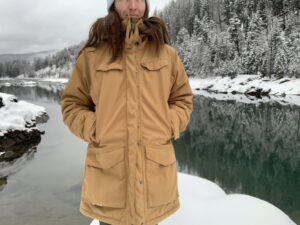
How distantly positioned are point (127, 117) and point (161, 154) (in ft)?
1.09

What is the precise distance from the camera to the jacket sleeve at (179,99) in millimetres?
2562

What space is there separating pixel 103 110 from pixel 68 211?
761 cm

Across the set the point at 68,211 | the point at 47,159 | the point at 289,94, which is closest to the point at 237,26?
the point at 289,94

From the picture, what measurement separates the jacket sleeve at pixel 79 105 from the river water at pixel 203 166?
6672mm

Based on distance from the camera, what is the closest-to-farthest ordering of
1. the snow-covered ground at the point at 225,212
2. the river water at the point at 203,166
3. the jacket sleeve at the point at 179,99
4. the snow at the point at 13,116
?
the jacket sleeve at the point at 179,99 → the snow-covered ground at the point at 225,212 → the river water at the point at 203,166 → the snow at the point at 13,116

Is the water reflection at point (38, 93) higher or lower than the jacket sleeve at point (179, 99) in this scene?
lower

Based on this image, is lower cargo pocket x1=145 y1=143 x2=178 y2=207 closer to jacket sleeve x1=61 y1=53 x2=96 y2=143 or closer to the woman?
the woman

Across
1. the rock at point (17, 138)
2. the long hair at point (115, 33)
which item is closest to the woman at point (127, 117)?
the long hair at point (115, 33)

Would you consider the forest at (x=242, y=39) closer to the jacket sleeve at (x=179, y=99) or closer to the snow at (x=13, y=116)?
the snow at (x=13, y=116)

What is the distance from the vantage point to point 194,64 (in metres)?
63.4

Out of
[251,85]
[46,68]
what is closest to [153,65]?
[251,85]

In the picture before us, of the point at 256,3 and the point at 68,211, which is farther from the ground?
the point at 256,3

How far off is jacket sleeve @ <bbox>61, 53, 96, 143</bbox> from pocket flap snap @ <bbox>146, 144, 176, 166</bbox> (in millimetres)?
391

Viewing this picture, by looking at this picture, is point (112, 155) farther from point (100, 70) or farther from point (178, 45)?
point (178, 45)
